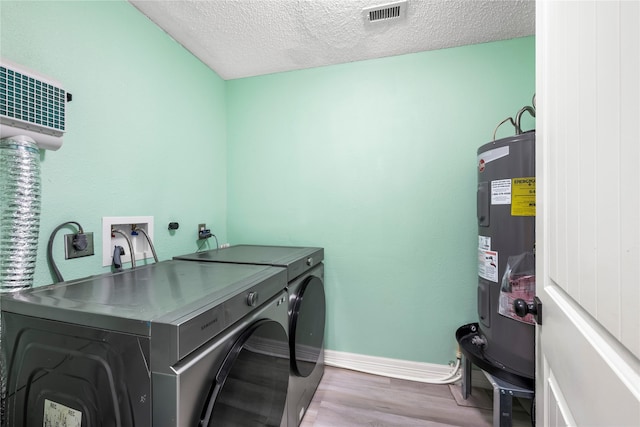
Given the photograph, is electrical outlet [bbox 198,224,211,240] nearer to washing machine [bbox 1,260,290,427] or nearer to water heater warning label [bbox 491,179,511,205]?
washing machine [bbox 1,260,290,427]

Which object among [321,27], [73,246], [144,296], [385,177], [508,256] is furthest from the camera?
[385,177]

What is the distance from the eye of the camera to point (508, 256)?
1.22 m

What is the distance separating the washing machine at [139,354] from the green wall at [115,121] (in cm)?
43

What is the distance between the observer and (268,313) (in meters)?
1.01

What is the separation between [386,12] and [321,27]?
1.26ft

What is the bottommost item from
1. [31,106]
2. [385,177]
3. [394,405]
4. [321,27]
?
[394,405]

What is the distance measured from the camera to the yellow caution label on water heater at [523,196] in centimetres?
116

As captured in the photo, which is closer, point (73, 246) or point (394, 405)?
point (73, 246)

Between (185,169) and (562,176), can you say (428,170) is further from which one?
(185,169)

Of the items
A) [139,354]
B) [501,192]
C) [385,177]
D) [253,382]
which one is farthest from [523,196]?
[139,354]

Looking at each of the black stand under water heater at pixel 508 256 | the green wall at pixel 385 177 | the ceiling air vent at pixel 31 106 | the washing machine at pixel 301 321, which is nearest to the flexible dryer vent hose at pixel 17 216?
the ceiling air vent at pixel 31 106

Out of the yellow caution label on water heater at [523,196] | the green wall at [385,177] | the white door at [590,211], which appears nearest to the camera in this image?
the white door at [590,211]

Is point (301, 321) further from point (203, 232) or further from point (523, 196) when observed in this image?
point (523, 196)

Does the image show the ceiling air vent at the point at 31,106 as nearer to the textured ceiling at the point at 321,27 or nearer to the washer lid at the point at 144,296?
the washer lid at the point at 144,296
